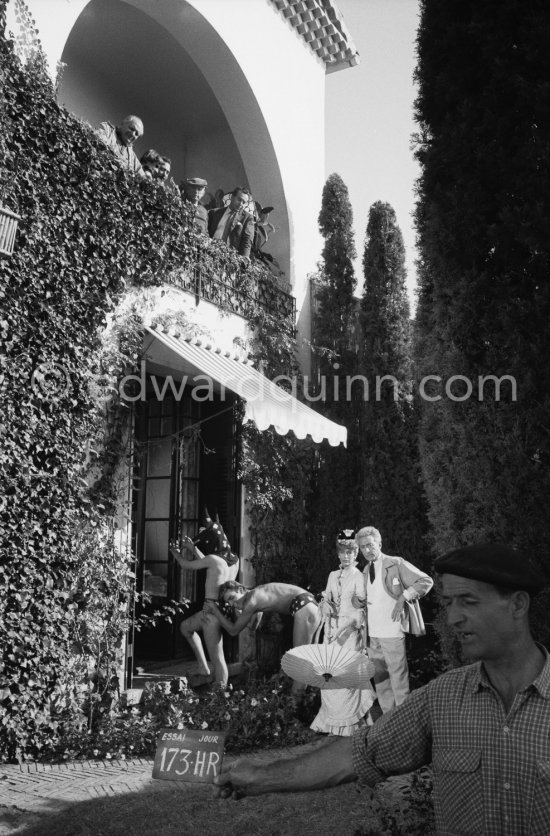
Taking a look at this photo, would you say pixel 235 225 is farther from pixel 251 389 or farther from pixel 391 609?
pixel 391 609

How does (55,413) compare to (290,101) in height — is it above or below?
below

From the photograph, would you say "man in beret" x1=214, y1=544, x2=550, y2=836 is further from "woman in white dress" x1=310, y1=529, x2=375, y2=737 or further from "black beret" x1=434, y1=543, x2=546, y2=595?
"woman in white dress" x1=310, y1=529, x2=375, y2=737

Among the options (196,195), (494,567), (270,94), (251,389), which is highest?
(270,94)

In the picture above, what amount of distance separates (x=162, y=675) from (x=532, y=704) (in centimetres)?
795

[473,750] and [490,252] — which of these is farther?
[490,252]

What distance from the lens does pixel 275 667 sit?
9.33m

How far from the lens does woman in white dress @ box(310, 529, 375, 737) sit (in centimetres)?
716

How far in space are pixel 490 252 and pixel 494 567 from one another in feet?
11.2

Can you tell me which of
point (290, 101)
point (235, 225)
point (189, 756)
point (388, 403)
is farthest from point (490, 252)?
point (290, 101)

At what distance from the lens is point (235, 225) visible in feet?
38.3

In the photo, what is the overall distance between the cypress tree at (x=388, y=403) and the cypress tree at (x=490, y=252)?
6092 millimetres

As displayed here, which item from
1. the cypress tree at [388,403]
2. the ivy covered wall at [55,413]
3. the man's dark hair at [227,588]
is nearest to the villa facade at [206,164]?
the ivy covered wall at [55,413]
